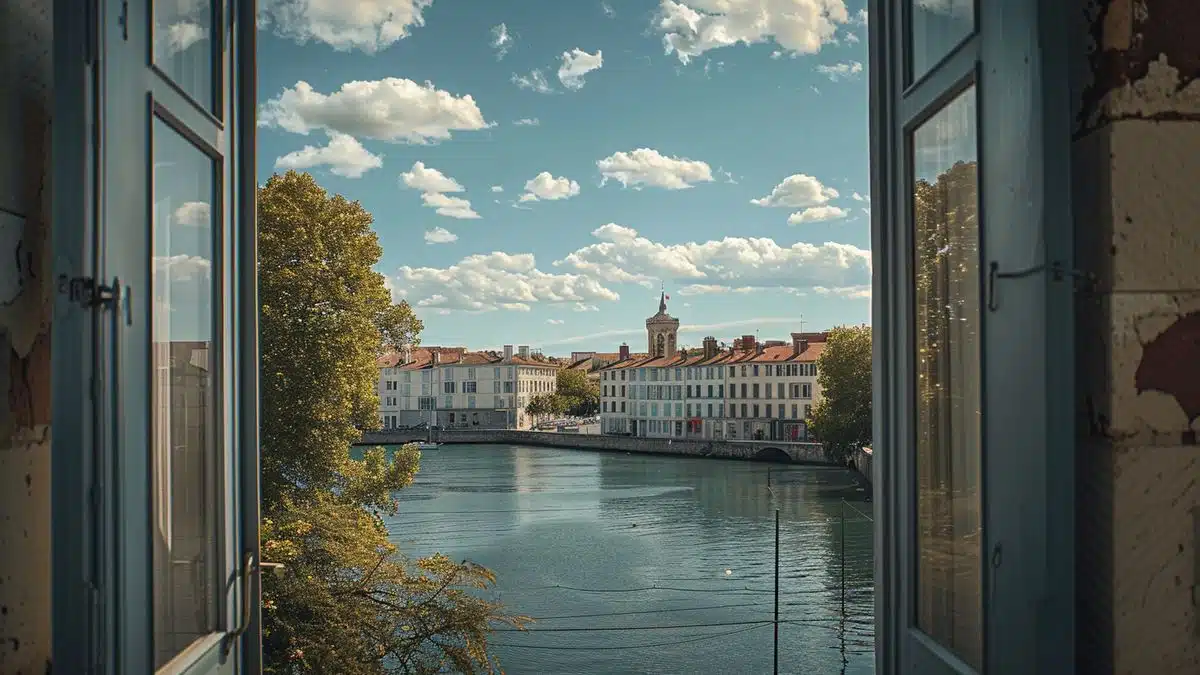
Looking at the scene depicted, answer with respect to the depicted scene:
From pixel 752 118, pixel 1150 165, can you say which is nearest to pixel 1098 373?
pixel 1150 165

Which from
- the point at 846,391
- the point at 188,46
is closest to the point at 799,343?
the point at 846,391

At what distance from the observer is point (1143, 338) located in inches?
35.1

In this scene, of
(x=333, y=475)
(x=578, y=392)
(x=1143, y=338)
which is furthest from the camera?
(x=578, y=392)

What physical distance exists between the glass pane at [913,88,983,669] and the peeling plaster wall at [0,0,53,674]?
1.01 meters

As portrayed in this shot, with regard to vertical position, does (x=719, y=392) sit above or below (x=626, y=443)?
above

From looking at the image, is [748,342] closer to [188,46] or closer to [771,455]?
[771,455]

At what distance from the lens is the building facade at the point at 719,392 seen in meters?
38.1

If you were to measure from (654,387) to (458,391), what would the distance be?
10679 millimetres

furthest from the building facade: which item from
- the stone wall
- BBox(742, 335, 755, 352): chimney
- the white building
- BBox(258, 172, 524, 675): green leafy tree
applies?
BBox(258, 172, 524, 675): green leafy tree

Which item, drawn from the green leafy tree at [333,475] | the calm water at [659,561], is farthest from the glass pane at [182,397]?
the calm water at [659,561]

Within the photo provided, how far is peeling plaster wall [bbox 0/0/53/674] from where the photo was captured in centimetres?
99

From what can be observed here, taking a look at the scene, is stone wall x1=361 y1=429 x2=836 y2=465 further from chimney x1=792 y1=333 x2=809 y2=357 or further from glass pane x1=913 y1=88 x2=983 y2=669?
glass pane x1=913 y1=88 x2=983 y2=669

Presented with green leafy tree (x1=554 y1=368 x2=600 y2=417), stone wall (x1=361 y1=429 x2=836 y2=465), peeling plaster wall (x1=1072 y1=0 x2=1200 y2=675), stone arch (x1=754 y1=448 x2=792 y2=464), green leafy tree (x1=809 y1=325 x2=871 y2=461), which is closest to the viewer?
peeling plaster wall (x1=1072 y1=0 x2=1200 y2=675)

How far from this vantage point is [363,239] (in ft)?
31.2
